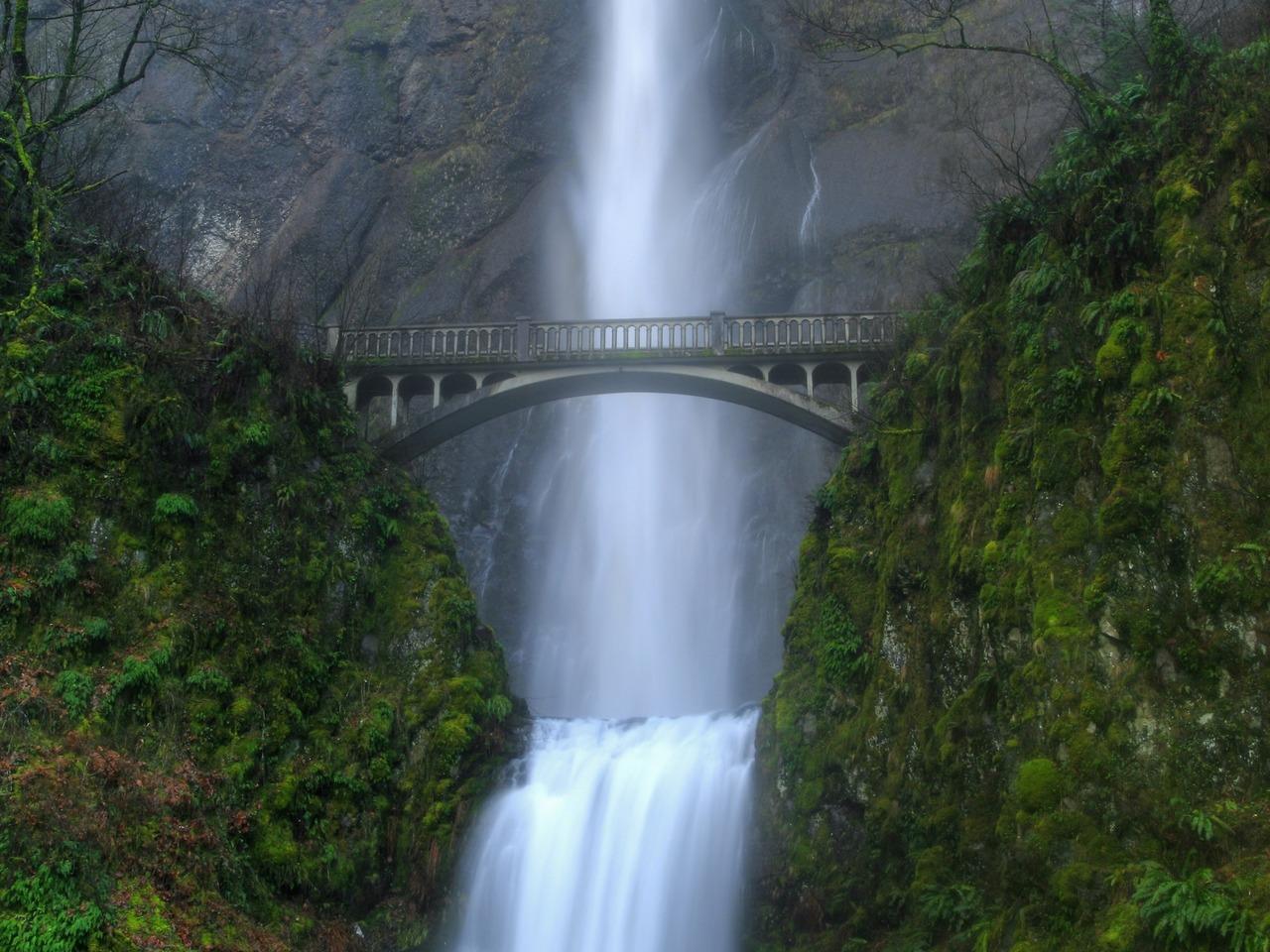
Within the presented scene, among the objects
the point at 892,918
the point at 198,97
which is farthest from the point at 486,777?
the point at 198,97

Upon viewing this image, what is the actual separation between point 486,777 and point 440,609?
3.29 m

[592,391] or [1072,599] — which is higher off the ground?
[592,391]

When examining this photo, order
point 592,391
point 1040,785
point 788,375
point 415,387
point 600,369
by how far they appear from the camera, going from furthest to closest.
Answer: point 415,387 < point 592,391 < point 788,375 < point 600,369 < point 1040,785

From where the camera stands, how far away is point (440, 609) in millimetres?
22156

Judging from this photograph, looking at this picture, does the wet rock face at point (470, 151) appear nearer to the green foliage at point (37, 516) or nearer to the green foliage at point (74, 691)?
the green foliage at point (37, 516)

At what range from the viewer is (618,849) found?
1964 centimetres

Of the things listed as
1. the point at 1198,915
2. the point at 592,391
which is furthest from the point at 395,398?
the point at 1198,915

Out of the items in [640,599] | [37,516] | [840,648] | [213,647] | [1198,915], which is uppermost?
[37,516]

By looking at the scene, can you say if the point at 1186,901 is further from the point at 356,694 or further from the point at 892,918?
the point at 356,694

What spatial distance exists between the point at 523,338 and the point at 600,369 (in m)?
1.96

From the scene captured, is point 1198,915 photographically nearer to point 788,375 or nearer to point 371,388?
point 788,375

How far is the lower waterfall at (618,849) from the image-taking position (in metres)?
18.5

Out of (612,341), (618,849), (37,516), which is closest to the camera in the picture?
(37,516)

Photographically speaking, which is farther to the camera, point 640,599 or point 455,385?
point 640,599
